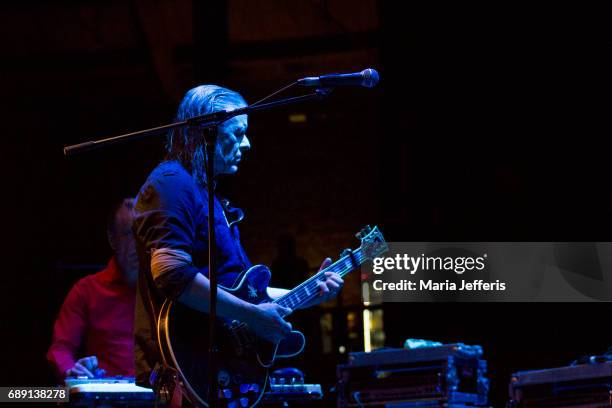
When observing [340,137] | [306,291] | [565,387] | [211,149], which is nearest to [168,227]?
[211,149]

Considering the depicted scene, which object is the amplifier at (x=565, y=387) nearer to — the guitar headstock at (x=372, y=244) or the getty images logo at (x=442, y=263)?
the guitar headstock at (x=372, y=244)

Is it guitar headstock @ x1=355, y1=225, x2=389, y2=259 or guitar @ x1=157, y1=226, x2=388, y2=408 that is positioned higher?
guitar headstock @ x1=355, y1=225, x2=389, y2=259

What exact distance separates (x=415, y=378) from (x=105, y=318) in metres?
2.29

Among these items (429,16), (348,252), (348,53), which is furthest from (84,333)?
(348,53)

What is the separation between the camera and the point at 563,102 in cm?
627

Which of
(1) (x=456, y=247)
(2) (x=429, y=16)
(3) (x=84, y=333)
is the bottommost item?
(3) (x=84, y=333)

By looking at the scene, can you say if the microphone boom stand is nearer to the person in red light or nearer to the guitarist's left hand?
the guitarist's left hand

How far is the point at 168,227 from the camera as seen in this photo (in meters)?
3.09

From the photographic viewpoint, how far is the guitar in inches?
120

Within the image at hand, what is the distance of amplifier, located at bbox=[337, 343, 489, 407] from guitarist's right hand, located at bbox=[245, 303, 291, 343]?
1.16 ft

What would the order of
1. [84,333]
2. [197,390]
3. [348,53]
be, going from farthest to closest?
[348,53] → [84,333] → [197,390]

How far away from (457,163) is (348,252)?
2.64 meters

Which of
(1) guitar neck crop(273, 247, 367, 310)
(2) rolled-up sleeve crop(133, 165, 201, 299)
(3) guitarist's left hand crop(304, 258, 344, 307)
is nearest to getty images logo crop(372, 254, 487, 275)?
(1) guitar neck crop(273, 247, 367, 310)

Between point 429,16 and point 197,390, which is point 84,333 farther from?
point 429,16
